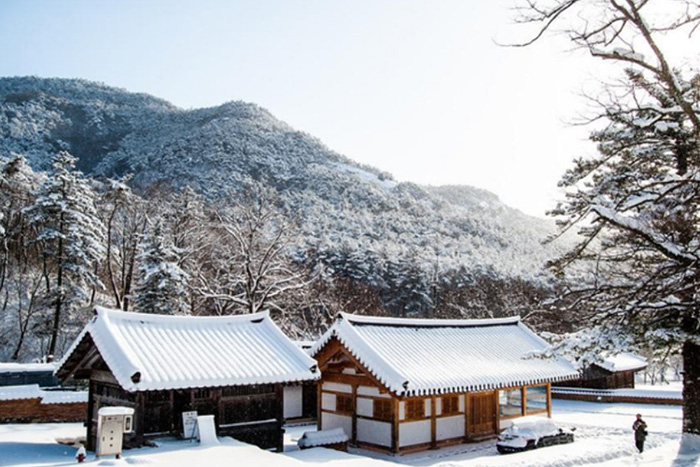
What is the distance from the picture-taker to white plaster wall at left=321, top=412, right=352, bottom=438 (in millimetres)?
20094

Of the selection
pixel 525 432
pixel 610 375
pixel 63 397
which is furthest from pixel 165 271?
pixel 610 375

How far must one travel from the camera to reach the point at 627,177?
14391 mm

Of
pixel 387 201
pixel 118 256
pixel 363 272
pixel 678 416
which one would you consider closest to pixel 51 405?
pixel 118 256

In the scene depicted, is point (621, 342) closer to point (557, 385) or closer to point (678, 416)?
point (678, 416)

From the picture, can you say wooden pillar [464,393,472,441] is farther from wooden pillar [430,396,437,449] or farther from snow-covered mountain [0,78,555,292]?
snow-covered mountain [0,78,555,292]

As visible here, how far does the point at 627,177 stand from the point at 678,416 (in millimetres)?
18192

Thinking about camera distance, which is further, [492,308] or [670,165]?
[492,308]

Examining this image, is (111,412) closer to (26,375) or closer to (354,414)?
(354,414)

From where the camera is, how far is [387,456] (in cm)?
1805

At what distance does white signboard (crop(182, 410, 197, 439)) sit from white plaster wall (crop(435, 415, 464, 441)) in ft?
28.4

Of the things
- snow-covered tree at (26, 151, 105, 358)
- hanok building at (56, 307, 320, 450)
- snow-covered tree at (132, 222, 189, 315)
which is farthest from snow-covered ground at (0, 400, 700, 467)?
snow-covered tree at (26, 151, 105, 358)

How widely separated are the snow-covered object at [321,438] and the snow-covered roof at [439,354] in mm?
2368

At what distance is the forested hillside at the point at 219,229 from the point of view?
113 ft

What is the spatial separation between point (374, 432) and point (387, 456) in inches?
45.0
